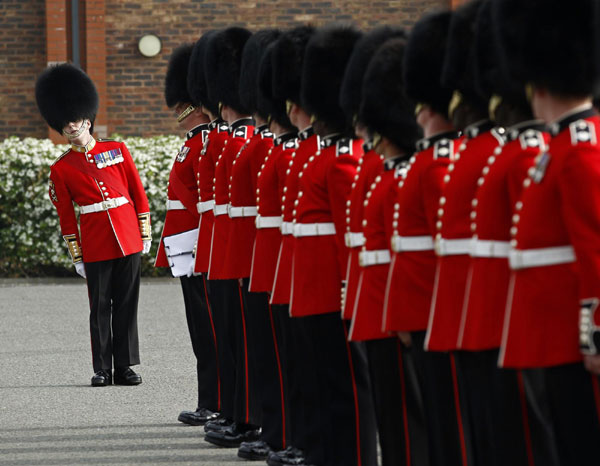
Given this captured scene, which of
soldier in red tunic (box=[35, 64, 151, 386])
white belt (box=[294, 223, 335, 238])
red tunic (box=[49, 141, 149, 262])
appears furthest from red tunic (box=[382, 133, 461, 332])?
red tunic (box=[49, 141, 149, 262])

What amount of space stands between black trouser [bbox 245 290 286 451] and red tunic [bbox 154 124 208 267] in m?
1.04

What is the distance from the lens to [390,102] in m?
4.83

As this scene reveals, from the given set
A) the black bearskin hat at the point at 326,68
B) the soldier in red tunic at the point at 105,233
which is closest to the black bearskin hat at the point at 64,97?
the soldier in red tunic at the point at 105,233

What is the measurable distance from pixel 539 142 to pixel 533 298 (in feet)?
1.69

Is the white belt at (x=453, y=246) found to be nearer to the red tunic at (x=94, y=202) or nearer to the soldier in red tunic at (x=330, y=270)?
the soldier in red tunic at (x=330, y=270)

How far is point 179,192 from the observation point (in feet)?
23.9

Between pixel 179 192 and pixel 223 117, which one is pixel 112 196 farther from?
pixel 223 117

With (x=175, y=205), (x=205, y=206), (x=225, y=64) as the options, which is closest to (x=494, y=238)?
(x=205, y=206)

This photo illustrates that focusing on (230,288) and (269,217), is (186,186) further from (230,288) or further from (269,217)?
(269,217)

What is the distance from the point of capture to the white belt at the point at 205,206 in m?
6.85

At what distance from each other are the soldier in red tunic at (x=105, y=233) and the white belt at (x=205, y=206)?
5.39 ft

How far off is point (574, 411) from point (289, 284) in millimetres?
2205

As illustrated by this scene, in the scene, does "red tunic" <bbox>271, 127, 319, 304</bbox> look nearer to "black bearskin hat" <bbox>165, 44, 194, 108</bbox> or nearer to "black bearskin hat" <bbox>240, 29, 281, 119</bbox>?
"black bearskin hat" <bbox>240, 29, 281, 119</bbox>

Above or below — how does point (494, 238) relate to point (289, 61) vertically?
below
